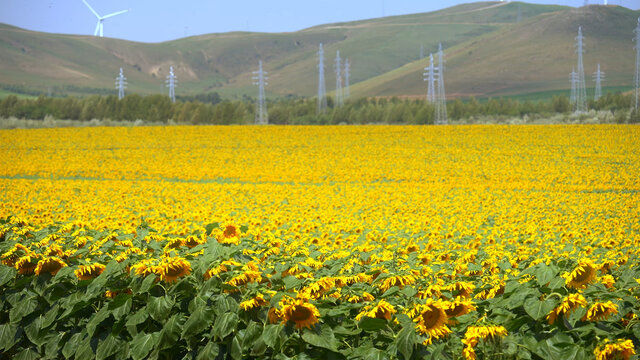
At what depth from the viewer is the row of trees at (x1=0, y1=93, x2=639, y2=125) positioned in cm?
5600

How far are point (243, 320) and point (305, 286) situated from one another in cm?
52

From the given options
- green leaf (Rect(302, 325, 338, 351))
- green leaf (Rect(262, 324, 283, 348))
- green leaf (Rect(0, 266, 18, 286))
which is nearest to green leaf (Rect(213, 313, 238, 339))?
green leaf (Rect(262, 324, 283, 348))

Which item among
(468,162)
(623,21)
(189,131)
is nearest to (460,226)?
(468,162)

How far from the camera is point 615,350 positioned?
348 centimetres

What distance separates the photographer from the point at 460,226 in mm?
12758

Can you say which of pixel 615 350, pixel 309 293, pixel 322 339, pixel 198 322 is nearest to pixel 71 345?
pixel 198 322

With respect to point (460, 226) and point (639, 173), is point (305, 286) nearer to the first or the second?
point (460, 226)

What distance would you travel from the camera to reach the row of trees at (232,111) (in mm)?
56000

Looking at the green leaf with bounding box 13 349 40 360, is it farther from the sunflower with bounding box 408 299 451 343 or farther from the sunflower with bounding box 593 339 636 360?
the sunflower with bounding box 593 339 636 360

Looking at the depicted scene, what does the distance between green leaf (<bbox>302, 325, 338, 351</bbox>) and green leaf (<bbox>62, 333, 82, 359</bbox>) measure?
2.36 m

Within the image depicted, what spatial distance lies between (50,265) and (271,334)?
2794mm

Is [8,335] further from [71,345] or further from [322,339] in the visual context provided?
[322,339]

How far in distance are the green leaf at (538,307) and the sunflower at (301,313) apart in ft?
4.31

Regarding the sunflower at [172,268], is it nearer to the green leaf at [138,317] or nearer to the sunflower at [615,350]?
the green leaf at [138,317]
